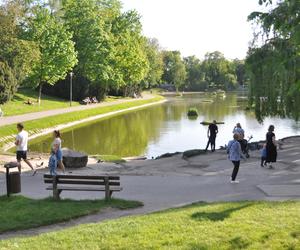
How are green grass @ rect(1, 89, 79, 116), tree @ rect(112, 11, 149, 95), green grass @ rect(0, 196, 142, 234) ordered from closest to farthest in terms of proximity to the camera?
green grass @ rect(0, 196, 142, 234) < green grass @ rect(1, 89, 79, 116) < tree @ rect(112, 11, 149, 95)

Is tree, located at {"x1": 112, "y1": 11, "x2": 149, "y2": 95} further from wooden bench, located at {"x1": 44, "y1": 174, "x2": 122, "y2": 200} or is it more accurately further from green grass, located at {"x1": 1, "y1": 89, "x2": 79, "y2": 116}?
wooden bench, located at {"x1": 44, "y1": 174, "x2": 122, "y2": 200}

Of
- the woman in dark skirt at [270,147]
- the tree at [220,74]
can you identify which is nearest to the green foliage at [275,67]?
the woman in dark skirt at [270,147]

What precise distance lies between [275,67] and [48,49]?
5191cm

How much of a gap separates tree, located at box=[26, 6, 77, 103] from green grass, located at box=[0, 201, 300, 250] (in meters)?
48.4

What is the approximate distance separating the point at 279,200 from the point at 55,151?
304 inches

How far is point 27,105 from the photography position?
55438mm

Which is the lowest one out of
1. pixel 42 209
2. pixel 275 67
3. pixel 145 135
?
pixel 145 135

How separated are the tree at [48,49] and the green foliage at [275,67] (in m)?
48.9

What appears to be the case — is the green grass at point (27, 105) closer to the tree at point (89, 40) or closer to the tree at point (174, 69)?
the tree at point (89, 40)

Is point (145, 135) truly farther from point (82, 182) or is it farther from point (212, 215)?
point (212, 215)

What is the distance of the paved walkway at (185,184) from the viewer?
491 inches

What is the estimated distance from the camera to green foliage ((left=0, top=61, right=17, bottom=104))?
151 ft

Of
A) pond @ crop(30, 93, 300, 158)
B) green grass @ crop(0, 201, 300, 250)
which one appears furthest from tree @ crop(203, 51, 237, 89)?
green grass @ crop(0, 201, 300, 250)

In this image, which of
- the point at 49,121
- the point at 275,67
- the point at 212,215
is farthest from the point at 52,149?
the point at 49,121
